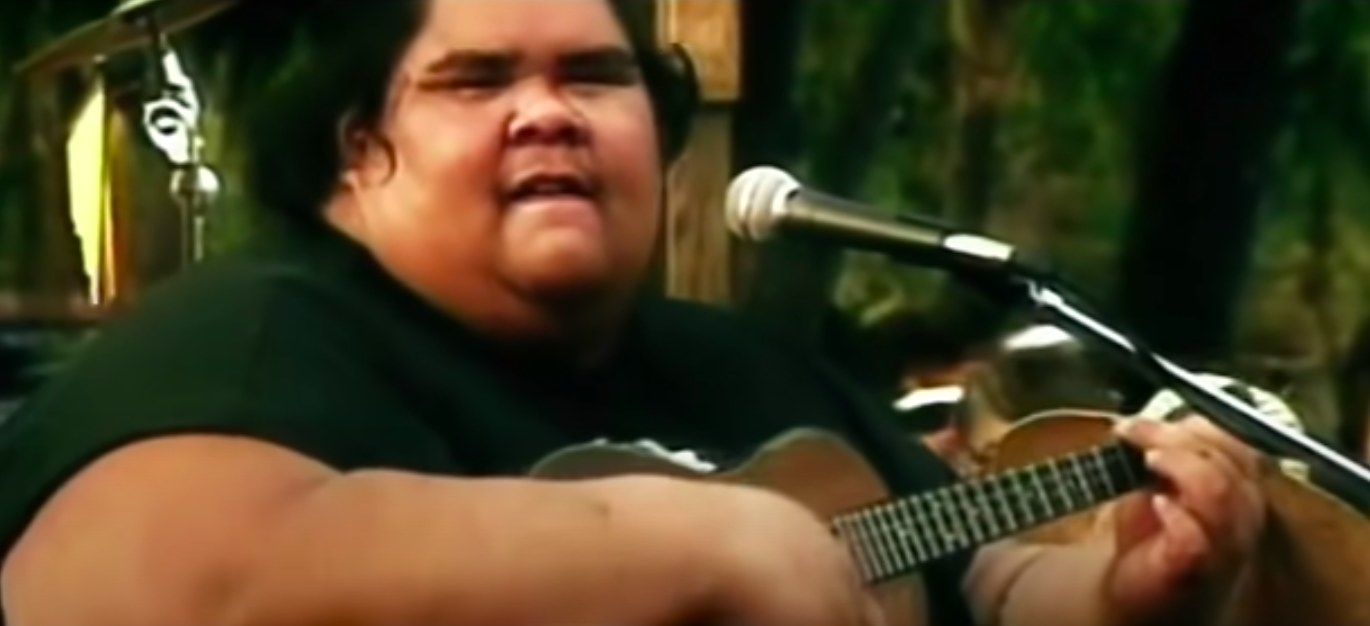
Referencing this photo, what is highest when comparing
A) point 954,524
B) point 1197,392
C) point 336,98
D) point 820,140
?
point 336,98

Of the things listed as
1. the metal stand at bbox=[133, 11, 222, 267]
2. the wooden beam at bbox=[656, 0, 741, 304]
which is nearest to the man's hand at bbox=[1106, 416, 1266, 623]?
the metal stand at bbox=[133, 11, 222, 267]

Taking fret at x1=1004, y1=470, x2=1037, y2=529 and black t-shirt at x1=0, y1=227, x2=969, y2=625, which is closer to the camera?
black t-shirt at x1=0, y1=227, x2=969, y2=625

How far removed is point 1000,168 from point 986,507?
830 cm

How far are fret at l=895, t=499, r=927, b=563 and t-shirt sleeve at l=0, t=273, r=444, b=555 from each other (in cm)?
39

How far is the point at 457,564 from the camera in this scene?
6.24ft

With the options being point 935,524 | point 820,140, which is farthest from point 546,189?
Result: point 820,140

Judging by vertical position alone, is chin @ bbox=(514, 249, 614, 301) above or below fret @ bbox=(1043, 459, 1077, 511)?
above

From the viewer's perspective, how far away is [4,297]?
858 centimetres

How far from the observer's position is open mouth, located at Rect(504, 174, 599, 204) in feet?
7.51

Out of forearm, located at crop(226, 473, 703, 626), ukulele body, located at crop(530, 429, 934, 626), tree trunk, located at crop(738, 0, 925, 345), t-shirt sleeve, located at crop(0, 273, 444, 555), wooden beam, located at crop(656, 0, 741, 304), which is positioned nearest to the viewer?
forearm, located at crop(226, 473, 703, 626)

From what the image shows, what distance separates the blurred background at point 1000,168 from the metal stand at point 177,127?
60mm

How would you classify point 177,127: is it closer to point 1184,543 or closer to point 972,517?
point 972,517

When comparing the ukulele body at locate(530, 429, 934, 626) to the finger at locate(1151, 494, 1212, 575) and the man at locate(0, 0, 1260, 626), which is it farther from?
the finger at locate(1151, 494, 1212, 575)

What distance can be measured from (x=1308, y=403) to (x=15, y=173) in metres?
3.39
